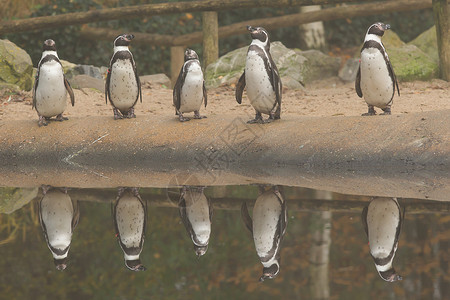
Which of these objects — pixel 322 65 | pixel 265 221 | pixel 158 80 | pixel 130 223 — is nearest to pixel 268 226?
pixel 265 221

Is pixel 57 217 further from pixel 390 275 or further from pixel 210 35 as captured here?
pixel 210 35

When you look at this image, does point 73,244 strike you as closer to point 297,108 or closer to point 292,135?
point 292,135

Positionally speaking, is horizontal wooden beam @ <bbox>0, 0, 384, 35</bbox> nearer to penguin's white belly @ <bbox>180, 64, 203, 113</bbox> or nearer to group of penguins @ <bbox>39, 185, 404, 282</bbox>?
penguin's white belly @ <bbox>180, 64, 203, 113</bbox>

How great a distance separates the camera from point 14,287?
3252 mm

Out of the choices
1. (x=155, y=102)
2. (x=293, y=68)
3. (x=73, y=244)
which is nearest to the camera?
(x=73, y=244)

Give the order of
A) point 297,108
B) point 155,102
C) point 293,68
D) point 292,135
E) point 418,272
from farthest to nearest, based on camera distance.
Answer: point 293,68
point 155,102
point 297,108
point 292,135
point 418,272

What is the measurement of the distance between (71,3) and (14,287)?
31.6 ft

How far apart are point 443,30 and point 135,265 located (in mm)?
6812

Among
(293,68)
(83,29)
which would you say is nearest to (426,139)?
(293,68)

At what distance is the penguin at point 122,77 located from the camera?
696cm

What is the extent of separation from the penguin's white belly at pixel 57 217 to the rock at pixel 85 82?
464 centimetres

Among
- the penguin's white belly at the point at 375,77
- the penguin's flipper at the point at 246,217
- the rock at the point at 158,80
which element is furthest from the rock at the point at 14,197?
the rock at the point at 158,80

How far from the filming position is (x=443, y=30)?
367 inches

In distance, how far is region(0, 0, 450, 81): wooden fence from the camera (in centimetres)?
943
